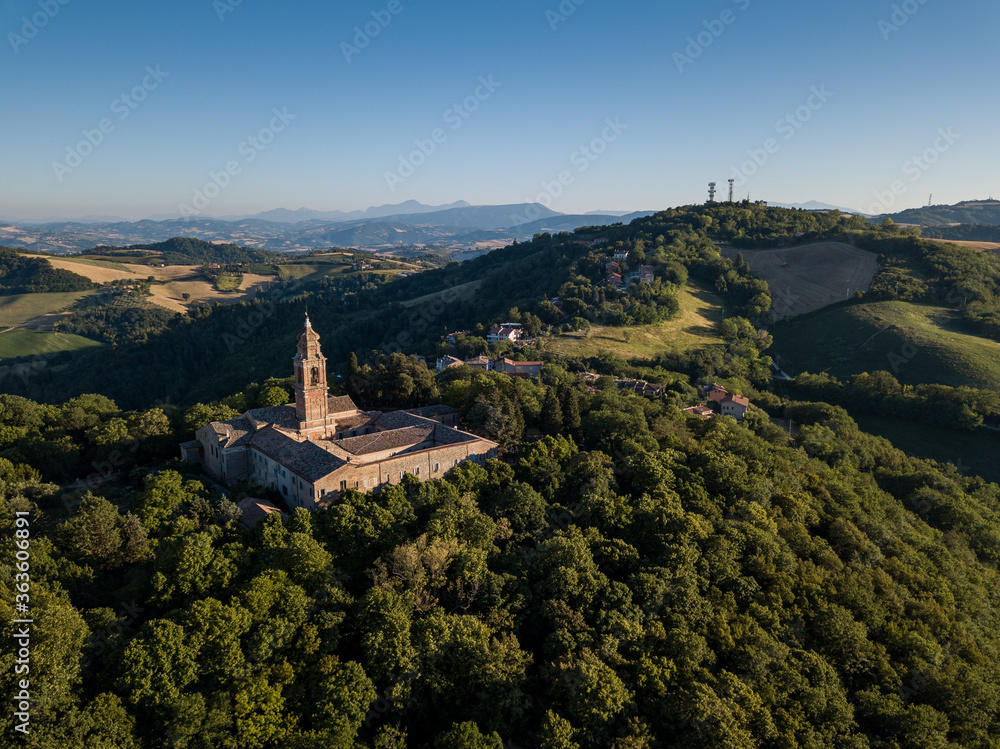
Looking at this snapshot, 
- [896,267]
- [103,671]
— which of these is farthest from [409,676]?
[896,267]

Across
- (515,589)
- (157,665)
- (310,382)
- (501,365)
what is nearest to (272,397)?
(310,382)

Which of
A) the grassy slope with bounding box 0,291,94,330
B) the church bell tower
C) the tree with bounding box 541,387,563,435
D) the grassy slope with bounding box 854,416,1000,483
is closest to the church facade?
the church bell tower

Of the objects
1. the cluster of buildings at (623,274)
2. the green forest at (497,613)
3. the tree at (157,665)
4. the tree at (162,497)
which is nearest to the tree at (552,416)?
the green forest at (497,613)

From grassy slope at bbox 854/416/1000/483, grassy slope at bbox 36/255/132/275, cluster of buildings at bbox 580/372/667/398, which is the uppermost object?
grassy slope at bbox 36/255/132/275

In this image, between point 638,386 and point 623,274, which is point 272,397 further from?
point 623,274

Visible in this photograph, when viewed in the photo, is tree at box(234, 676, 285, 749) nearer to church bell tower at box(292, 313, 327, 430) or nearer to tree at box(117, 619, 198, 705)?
tree at box(117, 619, 198, 705)

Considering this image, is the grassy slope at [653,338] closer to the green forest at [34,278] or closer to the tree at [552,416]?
the tree at [552,416]
